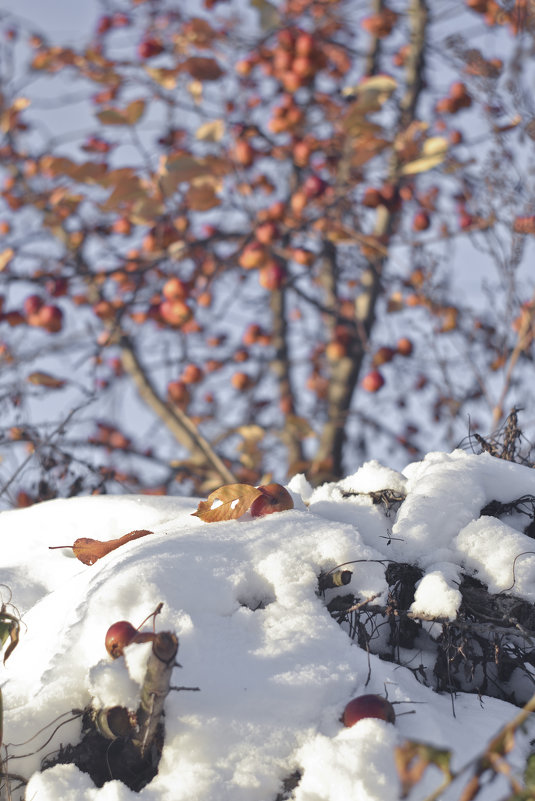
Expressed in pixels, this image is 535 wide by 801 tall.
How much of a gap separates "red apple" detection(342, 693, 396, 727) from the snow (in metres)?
0.02

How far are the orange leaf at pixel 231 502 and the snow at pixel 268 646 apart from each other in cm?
3

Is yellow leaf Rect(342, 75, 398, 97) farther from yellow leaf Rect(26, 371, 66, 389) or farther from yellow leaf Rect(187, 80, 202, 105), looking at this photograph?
yellow leaf Rect(26, 371, 66, 389)

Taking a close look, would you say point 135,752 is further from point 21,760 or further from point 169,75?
point 169,75

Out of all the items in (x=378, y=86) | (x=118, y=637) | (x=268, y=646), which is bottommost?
(x=268, y=646)

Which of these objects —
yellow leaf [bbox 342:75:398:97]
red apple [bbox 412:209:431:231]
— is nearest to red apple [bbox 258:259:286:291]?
yellow leaf [bbox 342:75:398:97]

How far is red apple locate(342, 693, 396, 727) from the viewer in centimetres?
107

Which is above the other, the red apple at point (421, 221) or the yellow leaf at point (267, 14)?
the yellow leaf at point (267, 14)

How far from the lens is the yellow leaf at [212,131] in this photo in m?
3.58

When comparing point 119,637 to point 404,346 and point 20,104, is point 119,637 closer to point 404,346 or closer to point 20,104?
point 404,346

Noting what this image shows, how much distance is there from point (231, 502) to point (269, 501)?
9 cm

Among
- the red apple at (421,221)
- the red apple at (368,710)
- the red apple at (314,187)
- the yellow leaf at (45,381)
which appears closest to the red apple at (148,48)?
the red apple at (314,187)

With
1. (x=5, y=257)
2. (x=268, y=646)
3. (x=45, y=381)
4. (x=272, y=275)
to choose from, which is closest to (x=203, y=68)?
(x=272, y=275)

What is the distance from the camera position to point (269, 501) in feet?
4.98

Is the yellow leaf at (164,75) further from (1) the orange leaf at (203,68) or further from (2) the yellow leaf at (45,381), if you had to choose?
(2) the yellow leaf at (45,381)
